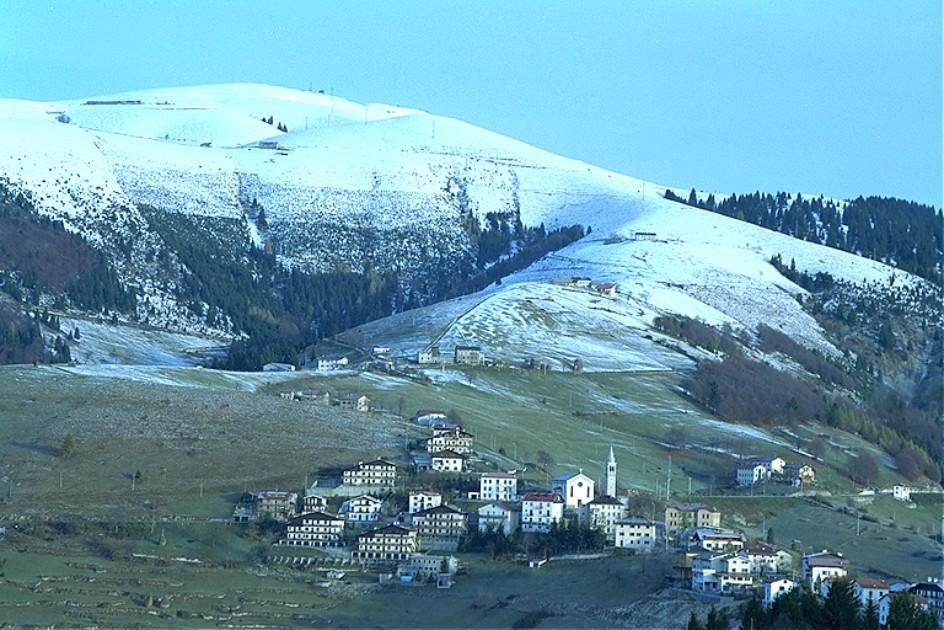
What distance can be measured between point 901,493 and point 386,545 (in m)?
32.4

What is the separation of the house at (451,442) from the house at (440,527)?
33.3 feet

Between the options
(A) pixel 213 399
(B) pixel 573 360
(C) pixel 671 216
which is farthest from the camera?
(C) pixel 671 216

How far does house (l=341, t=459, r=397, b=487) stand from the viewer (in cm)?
8431

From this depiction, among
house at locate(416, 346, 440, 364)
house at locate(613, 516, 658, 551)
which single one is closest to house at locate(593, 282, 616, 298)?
house at locate(416, 346, 440, 364)

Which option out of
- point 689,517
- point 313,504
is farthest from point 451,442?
point 689,517

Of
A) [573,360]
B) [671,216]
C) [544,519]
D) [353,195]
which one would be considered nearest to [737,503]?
[544,519]

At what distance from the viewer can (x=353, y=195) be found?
639ft

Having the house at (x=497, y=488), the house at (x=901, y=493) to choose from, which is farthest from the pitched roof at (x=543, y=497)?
the house at (x=901, y=493)

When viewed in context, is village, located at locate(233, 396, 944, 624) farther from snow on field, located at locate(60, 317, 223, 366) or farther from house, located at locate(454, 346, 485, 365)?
snow on field, located at locate(60, 317, 223, 366)

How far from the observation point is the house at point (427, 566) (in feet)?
240

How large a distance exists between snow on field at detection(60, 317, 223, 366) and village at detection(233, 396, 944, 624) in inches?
1822

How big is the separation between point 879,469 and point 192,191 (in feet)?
309

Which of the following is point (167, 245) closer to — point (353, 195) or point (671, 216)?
point (353, 195)

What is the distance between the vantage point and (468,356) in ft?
390
